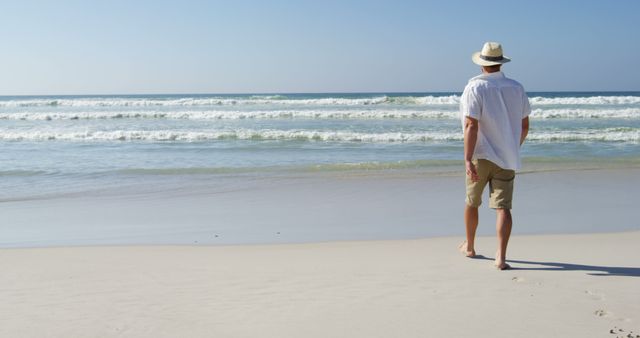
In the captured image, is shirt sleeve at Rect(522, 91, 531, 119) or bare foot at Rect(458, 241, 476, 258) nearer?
shirt sleeve at Rect(522, 91, 531, 119)

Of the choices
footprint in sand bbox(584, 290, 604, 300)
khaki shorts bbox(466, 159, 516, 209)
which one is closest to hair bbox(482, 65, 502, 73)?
khaki shorts bbox(466, 159, 516, 209)

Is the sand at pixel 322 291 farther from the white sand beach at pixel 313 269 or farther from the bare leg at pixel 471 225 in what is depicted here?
the bare leg at pixel 471 225

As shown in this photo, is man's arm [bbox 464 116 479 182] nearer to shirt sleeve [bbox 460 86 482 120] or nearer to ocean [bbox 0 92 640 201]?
shirt sleeve [bbox 460 86 482 120]

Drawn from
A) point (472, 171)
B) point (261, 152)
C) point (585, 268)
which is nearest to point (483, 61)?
point (472, 171)

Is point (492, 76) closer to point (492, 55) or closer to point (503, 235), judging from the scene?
point (492, 55)

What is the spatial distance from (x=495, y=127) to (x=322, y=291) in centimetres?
178

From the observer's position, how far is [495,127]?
4.57m

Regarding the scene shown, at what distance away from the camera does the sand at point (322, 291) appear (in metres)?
3.37

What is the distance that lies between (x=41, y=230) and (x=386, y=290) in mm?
4102

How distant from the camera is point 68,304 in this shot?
381 cm

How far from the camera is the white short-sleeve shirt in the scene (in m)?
4.50

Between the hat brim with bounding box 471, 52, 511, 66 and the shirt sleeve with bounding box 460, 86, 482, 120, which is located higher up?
the hat brim with bounding box 471, 52, 511, 66

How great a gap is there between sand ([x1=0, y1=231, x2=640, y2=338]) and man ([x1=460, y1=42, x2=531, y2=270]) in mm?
550

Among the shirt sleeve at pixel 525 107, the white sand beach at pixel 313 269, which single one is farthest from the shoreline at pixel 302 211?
the shirt sleeve at pixel 525 107
